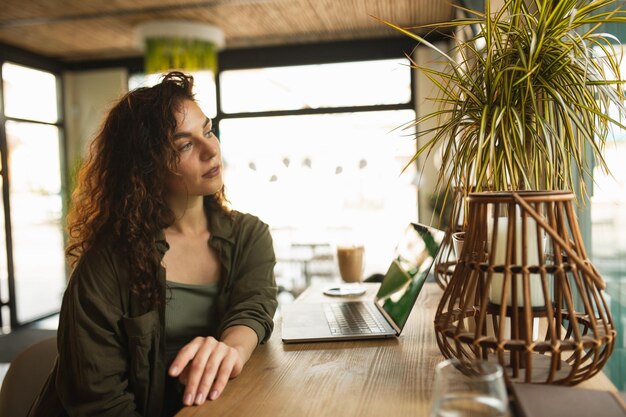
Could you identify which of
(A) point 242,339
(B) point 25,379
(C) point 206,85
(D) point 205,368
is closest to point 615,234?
(A) point 242,339

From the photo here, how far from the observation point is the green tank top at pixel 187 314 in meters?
1.44

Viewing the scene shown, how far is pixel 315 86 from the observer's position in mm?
5875

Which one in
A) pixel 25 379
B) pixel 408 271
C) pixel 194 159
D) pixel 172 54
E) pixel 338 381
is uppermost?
pixel 172 54

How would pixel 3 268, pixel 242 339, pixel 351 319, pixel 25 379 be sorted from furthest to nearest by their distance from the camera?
pixel 3 268 < pixel 351 319 < pixel 25 379 < pixel 242 339

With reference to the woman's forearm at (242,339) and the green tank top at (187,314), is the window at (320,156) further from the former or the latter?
the woman's forearm at (242,339)

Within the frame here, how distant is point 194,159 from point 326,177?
4.51 metres

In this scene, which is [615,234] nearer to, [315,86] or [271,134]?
[315,86]

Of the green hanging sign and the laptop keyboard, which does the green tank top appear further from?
the green hanging sign

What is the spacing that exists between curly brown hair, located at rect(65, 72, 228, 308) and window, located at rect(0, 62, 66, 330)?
4.39 meters

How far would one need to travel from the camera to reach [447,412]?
0.61m

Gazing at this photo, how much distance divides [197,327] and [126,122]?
62 centimetres

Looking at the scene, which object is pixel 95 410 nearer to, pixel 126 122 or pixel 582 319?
pixel 126 122

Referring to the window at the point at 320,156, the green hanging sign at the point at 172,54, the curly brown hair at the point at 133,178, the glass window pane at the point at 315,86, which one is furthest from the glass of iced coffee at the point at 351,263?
the glass window pane at the point at 315,86

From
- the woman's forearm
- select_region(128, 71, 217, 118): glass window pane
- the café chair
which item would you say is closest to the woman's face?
the woman's forearm
